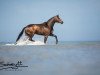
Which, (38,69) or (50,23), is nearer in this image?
(38,69)

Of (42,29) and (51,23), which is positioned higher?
(51,23)

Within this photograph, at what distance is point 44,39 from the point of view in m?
7.15

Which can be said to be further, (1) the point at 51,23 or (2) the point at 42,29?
(1) the point at 51,23

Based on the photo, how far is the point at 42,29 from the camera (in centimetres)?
705

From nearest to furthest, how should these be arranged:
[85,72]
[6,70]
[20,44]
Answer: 1. [85,72]
2. [6,70]
3. [20,44]

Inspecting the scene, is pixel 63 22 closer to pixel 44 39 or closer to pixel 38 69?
pixel 44 39

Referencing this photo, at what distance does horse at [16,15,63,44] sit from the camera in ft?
23.2

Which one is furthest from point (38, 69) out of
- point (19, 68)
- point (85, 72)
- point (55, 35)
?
point (55, 35)

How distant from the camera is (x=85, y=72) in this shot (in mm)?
2703

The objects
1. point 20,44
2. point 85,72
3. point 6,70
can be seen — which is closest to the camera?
point 85,72

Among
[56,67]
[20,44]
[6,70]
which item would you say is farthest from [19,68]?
[20,44]

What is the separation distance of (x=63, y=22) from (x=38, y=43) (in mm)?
973

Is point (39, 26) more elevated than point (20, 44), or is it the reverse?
point (39, 26)

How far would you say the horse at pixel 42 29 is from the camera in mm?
7066
